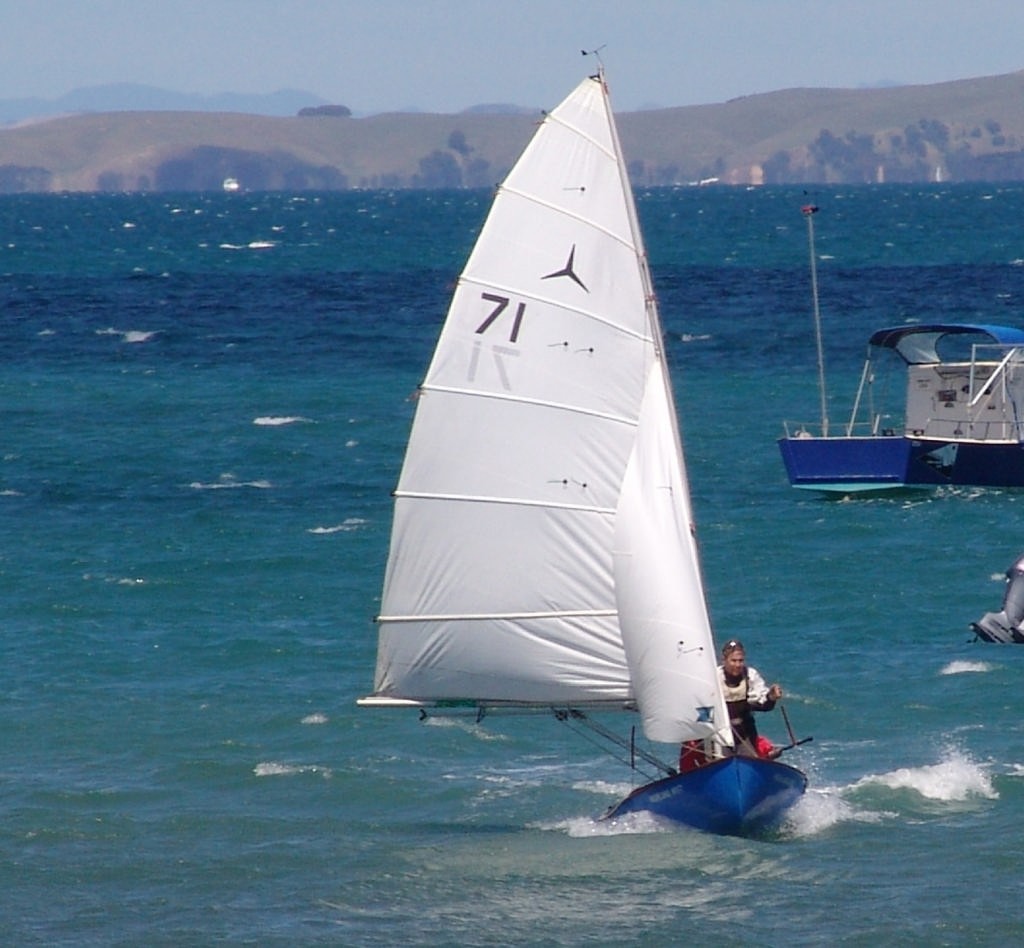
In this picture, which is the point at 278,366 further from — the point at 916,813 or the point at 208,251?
the point at 208,251

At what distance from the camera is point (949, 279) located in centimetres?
9569

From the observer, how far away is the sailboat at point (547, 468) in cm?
2145

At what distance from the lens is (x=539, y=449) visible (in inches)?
866

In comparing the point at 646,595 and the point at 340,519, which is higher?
the point at 646,595

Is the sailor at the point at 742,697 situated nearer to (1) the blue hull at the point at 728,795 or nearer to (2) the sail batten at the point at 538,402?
(1) the blue hull at the point at 728,795

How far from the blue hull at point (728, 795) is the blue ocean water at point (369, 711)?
0.83ft

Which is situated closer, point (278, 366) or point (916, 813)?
point (916, 813)

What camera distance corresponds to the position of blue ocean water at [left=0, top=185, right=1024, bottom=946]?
20250mm

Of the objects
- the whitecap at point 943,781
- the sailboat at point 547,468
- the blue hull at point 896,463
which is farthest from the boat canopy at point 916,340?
the sailboat at point 547,468

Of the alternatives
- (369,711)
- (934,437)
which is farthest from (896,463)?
(369,711)

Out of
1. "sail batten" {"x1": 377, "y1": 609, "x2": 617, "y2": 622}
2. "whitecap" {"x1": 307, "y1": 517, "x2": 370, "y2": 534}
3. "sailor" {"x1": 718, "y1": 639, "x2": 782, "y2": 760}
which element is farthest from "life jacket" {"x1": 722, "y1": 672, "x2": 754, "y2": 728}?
"whitecap" {"x1": 307, "y1": 517, "x2": 370, "y2": 534}

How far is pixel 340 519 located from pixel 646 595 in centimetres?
2120

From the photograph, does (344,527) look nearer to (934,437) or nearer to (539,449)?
(934,437)

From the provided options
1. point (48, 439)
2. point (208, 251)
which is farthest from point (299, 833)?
point (208, 251)
